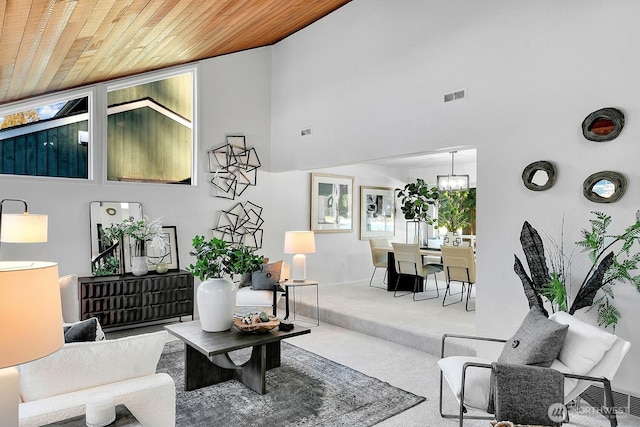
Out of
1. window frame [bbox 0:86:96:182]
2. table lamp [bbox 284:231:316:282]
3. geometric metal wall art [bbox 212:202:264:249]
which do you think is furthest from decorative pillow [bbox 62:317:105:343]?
geometric metal wall art [bbox 212:202:264:249]

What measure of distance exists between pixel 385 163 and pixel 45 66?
19.6 feet

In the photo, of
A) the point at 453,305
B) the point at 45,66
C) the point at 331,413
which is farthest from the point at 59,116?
the point at 453,305

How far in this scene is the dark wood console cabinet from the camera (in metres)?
4.79

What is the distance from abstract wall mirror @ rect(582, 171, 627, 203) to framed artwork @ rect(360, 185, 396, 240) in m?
5.03

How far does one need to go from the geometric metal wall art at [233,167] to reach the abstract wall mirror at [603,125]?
450 cm

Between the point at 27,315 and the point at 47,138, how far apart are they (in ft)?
15.3

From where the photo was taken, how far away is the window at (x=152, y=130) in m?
5.54

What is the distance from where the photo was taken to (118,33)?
3.49m

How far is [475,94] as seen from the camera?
407 cm

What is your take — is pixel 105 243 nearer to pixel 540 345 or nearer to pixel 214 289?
pixel 214 289

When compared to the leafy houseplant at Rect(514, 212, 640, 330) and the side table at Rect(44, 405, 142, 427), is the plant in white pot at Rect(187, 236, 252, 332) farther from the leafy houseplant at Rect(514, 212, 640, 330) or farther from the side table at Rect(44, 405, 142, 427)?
the leafy houseplant at Rect(514, 212, 640, 330)

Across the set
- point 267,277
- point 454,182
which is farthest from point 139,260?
point 454,182

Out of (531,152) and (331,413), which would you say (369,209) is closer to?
(531,152)

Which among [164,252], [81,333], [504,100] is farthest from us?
[164,252]
